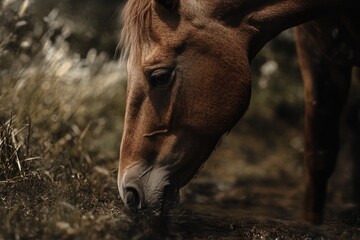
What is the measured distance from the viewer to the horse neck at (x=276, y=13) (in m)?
3.40

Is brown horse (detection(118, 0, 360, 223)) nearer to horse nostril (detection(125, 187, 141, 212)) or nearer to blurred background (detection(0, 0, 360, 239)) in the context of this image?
horse nostril (detection(125, 187, 141, 212))

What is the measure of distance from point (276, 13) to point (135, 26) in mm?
727

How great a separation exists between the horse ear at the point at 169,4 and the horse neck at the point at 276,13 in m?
0.34

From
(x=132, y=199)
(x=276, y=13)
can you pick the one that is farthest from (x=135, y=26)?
(x=132, y=199)

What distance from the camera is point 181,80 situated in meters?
3.25

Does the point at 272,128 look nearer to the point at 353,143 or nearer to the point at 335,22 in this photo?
the point at 353,143

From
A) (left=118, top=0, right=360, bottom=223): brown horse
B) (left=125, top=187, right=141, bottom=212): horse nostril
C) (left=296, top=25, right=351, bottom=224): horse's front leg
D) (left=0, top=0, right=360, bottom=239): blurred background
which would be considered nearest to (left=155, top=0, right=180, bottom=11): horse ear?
(left=118, top=0, right=360, bottom=223): brown horse

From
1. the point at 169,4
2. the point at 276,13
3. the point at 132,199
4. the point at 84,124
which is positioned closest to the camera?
the point at 132,199

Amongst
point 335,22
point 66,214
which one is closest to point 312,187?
point 335,22

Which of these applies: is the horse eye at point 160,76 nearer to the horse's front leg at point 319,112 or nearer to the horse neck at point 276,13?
the horse neck at point 276,13

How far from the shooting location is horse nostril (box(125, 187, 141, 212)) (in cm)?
314

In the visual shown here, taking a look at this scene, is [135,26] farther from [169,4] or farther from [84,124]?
[84,124]

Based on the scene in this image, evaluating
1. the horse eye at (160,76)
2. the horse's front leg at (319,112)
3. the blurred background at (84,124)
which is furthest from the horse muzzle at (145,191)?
the horse's front leg at (319,112)

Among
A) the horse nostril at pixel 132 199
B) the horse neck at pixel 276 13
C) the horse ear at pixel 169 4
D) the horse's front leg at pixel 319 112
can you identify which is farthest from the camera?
the horse's front leg at pixel 319 112
